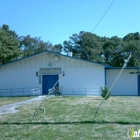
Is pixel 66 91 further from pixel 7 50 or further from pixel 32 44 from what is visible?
pixel 32 44

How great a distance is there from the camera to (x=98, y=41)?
150 ft

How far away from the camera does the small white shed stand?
69.0 ft

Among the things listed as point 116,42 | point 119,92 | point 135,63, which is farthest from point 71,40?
point 119,92

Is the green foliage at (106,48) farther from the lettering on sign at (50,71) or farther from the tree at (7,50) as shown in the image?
the lettering on sign at (50,71)

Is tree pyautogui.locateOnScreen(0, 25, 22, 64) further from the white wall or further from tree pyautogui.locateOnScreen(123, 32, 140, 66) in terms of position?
tree pyautogui.locateOnScreen(123, 32, 140, 66)

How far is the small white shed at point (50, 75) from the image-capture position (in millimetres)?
21031

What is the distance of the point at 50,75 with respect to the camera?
2166 cm

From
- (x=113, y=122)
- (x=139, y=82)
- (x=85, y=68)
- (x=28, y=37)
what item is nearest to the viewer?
(x=113, y=122)

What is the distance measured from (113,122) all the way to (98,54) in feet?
119

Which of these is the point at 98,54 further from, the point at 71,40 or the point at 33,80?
the point at 33,80

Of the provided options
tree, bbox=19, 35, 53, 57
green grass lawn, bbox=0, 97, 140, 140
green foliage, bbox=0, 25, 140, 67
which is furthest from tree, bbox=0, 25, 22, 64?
green grass lawn, bbox=0, 97, 140, 140

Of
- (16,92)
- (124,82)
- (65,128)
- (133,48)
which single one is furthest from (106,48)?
(65,128)

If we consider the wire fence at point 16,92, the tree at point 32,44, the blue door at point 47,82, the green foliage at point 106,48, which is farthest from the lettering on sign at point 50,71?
the tree at point 32,44

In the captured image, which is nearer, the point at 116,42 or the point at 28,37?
the point at 116,42
